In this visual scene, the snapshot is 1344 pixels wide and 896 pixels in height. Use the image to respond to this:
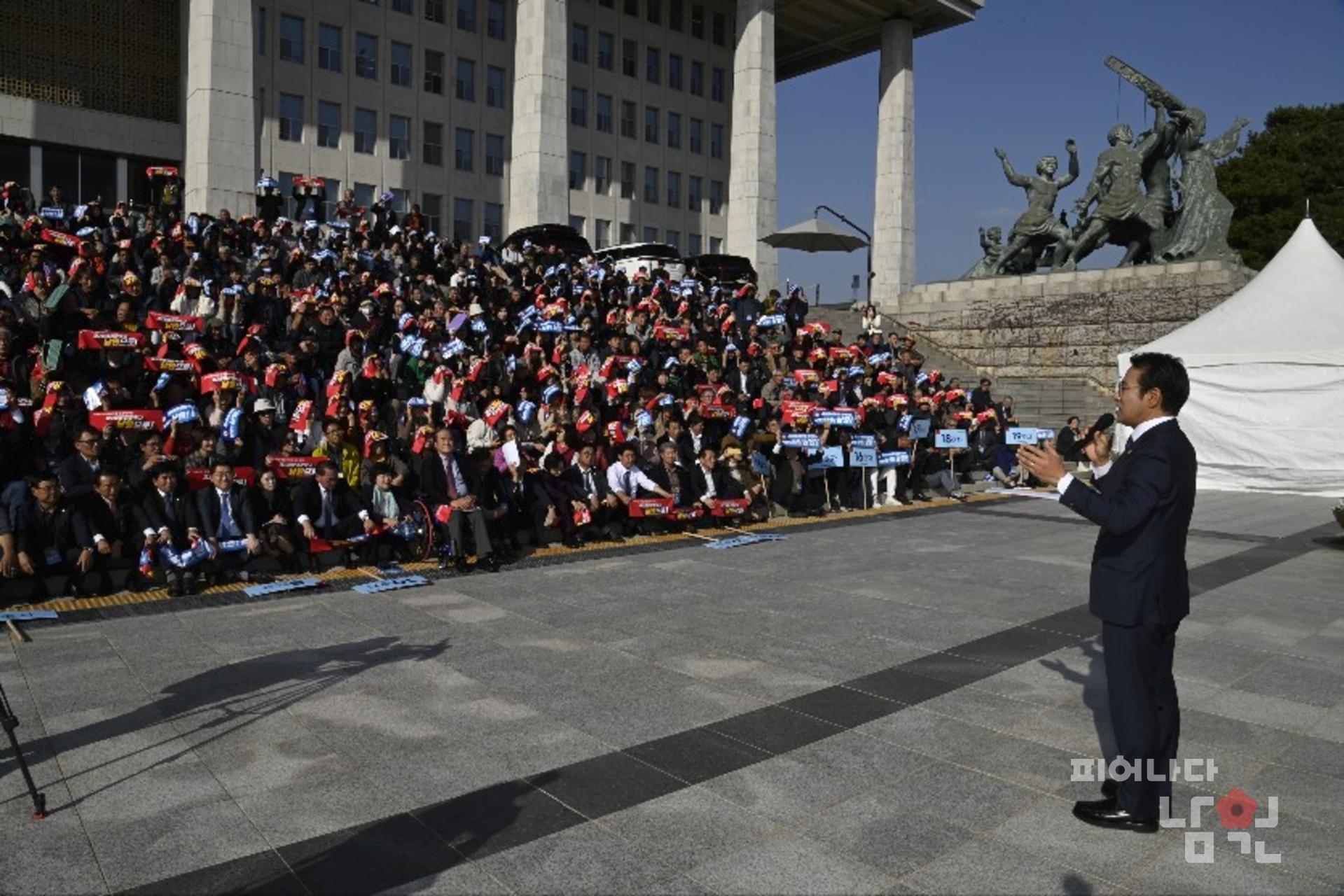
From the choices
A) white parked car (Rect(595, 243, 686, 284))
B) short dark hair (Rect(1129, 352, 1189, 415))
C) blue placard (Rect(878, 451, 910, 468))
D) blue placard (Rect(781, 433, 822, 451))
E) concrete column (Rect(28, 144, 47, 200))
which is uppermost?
concrete column (Rect(28, 144, 47, 200))

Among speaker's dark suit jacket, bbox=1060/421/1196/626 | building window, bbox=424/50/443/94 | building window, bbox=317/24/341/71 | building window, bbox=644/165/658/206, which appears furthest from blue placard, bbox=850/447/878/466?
building window, bbox=644/165/658/206

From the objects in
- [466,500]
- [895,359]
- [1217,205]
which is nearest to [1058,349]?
[1217,205]

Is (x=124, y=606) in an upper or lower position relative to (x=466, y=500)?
lower

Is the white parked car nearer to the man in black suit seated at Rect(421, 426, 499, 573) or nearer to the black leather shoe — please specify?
the man in black suit seated at Rect(421, 426, 499, 573)

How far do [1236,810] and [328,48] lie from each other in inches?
1665

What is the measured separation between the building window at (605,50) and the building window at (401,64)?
9852mm

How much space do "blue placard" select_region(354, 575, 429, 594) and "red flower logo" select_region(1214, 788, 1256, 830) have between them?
6966mm

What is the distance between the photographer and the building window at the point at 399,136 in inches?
1604

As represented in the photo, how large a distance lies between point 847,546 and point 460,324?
291 inches

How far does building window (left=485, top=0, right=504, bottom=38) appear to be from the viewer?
142 ft

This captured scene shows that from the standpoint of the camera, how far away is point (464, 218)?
4291 centimetres

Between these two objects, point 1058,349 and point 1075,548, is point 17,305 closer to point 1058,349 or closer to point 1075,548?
point 1075,548

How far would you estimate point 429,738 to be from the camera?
16.9 ft

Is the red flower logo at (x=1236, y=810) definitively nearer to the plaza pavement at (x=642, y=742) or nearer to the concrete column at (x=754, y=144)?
the plaza pavement at (x=642, y=742)
